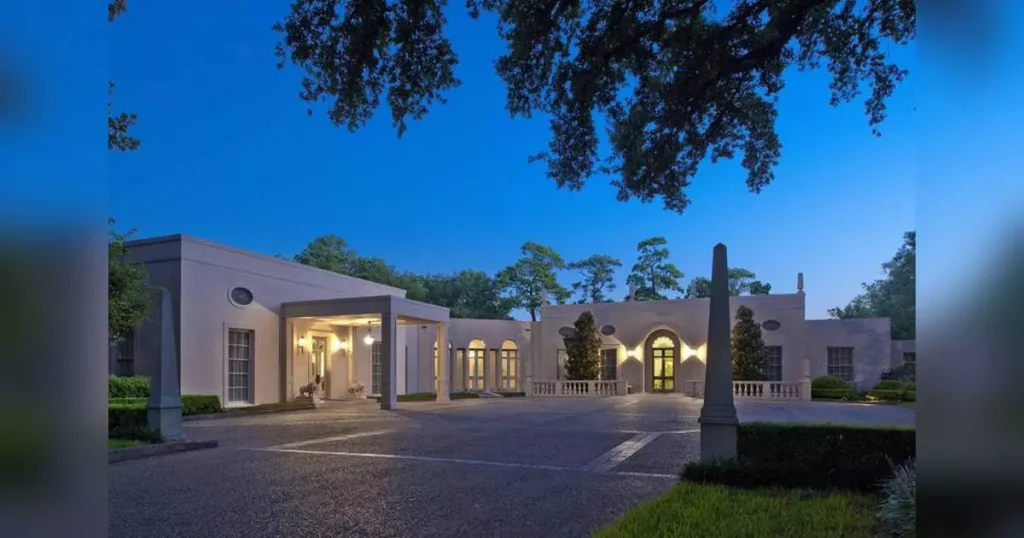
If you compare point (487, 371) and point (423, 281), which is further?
point (423, 281)

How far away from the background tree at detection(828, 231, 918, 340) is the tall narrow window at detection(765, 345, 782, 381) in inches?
403

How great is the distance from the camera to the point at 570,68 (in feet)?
21.9

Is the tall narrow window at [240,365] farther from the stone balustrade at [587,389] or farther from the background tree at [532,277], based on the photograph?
the background tree at [532,277]

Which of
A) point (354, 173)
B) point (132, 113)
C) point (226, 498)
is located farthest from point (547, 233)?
point (226, 498)

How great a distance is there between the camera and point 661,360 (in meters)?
27.5

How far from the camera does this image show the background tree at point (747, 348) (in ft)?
77.6

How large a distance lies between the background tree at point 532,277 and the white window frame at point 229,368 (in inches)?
892

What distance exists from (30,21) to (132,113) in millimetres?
10178

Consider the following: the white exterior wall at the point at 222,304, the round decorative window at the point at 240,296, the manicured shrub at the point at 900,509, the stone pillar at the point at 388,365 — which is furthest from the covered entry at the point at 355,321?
the manicured shrub at the point at 900,509

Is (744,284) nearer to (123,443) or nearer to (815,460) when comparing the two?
(815,460)

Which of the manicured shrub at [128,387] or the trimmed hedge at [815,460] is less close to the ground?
the trimmed hedge at [815,460]

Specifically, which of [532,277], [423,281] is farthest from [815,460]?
[423,281]

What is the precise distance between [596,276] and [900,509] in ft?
117

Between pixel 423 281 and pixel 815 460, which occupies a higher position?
pixel 423 281
